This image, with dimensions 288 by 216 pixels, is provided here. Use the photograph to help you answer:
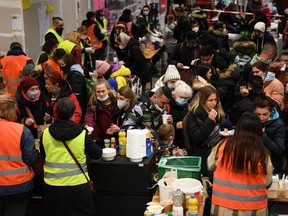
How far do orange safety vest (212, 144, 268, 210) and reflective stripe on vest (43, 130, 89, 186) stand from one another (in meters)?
1.32

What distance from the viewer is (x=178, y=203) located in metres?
4.68

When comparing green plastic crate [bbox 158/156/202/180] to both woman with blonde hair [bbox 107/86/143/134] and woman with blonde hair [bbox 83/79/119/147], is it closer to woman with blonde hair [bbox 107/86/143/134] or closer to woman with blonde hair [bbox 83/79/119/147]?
woman with blonde hair [bbox 107/86/143/134]

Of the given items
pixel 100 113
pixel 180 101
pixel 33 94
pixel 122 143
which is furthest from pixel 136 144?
pixel 33 94

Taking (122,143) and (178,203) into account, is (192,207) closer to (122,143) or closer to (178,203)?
(178,203)

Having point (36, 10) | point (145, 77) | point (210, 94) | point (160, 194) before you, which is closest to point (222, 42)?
point (145, 77)

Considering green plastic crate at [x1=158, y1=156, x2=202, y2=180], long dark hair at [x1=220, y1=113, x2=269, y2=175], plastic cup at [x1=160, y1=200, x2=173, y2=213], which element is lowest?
plastic cup at [x1=160, y1=200, x2=173, y2=213]

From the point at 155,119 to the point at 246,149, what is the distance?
1941mm

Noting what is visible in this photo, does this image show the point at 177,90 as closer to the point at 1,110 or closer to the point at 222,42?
the point at 1,110

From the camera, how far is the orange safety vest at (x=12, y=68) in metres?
8.66

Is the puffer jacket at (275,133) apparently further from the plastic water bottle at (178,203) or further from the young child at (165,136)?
the plastic water bottle at (178,203)

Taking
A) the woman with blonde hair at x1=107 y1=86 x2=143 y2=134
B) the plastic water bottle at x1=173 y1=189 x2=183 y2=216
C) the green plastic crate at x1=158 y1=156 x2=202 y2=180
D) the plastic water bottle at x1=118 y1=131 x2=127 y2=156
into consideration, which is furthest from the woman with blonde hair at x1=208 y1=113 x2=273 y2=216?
the woman with blonde hair at x1=107 y1=86 x2=143 y2=134

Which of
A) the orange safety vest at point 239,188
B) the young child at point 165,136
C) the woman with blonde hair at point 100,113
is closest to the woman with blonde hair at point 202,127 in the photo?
the young child at point 165,136

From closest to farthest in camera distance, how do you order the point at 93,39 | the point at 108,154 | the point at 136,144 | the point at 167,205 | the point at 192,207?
the point at 192,207, the point at 167,205, the point at 136,144, the point at 108,154, the point at 93,39

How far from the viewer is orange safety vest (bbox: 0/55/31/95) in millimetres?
8664
